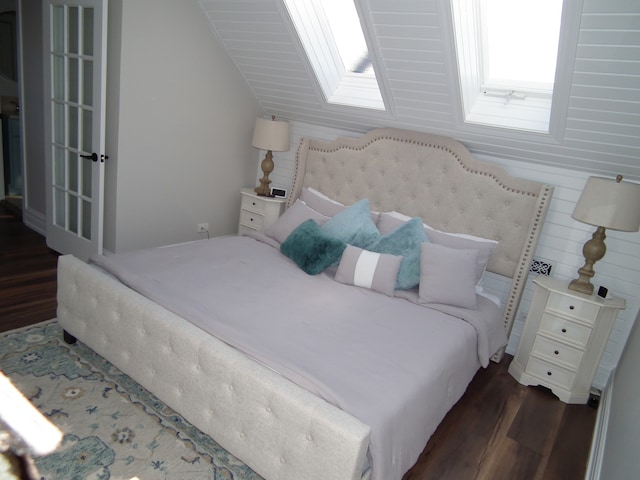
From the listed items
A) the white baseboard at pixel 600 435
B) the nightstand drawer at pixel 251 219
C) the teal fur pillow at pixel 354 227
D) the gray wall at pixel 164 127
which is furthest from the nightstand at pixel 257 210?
the white baseboard at pixel 600 435

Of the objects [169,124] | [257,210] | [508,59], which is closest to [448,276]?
[508,59]

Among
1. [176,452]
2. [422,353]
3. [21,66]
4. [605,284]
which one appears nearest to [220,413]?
[176,452]

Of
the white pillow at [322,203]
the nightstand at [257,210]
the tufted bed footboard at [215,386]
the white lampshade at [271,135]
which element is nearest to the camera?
the tufted bed footboard at [215,386]

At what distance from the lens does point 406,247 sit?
2803 mm

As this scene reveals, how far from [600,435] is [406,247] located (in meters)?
1.41

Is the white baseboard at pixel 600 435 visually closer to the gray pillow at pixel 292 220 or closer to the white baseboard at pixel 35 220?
the gray pillow at pixel 292 220

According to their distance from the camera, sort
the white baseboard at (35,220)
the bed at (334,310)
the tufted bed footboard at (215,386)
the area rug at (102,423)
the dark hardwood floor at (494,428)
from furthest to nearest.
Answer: the white baseboard at (35,220)
the dark hardwood floor at (494,428)
the area rug at (102,423)
the bed at (334,310)
the tufted bed footboard at (215,386)

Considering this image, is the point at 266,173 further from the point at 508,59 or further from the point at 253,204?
the point at 508,59

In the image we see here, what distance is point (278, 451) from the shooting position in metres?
1.60

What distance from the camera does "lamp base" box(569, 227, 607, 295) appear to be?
2.53 meters

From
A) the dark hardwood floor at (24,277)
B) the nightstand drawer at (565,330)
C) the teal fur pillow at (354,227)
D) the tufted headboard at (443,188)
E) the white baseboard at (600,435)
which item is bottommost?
the dark hardwood floor at (24,277)

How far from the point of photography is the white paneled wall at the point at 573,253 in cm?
264

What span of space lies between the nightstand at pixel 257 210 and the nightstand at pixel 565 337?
2098 millimetres

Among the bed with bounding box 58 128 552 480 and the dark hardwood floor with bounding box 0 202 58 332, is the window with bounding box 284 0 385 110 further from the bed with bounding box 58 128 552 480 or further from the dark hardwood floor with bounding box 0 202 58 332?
the dark hardwood floor with bounding box 0 202 58 332
